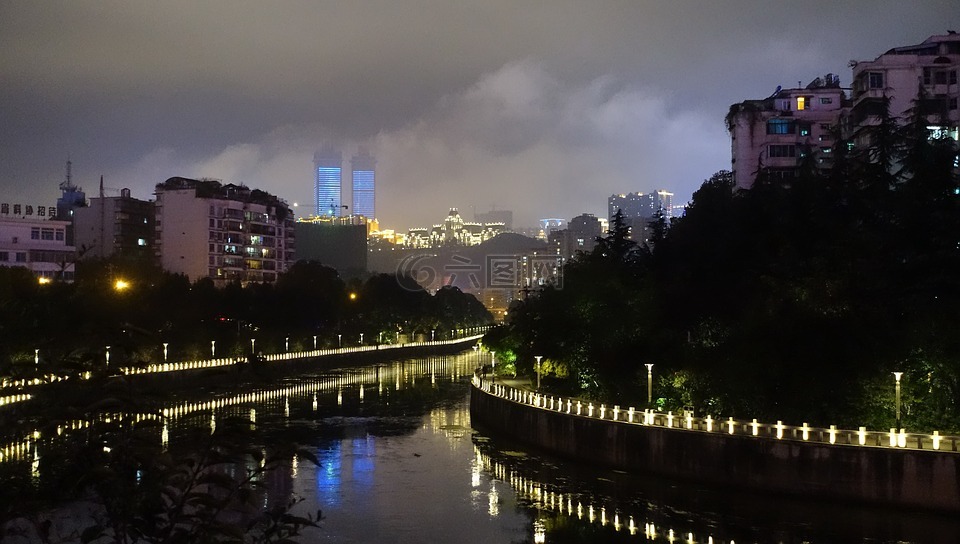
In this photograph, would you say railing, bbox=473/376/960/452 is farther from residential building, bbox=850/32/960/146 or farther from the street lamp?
residential building, bbox=850/32/960/146

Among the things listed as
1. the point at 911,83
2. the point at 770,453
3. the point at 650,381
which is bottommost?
the point at 770,453

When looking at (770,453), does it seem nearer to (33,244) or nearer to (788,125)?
(788,125)

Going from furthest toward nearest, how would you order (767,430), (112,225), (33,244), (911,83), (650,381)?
(112,225)
(33,244)
(911,83)
(650,381)
(767,430)

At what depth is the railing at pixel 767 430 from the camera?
3366 centimetres

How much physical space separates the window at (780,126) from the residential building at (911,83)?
33.6ft

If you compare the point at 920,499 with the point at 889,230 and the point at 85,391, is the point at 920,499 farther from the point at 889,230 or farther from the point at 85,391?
the point at 85,391

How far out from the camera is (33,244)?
4031 inches

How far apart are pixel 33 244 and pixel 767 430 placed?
8978 cm

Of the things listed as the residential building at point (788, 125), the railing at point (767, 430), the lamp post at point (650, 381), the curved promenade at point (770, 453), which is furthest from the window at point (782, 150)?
the curved promenade at point (770, 453)

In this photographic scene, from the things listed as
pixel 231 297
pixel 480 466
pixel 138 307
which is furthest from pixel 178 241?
pixel 480 466

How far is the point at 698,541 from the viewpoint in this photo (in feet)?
106

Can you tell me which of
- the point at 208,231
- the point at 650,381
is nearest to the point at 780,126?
the point at 650,381

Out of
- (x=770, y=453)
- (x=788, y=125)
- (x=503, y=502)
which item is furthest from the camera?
(x=788, y=125)

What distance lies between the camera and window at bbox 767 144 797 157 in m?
87.4
